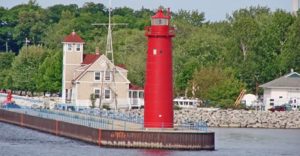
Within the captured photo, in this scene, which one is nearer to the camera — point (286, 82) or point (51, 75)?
point (286, 82)

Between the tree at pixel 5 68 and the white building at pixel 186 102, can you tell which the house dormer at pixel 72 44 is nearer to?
the white building at pixel 186 102

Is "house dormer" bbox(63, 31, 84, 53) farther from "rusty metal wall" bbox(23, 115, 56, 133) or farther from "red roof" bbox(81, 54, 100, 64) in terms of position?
"rusty metal wall" bbox(23, 115, 56, 133)

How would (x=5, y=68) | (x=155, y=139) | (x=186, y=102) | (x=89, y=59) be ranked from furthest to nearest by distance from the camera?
(x=5, y=68)
(x=186, y=102)
(x=89, y=59)
(x=155, y=139)

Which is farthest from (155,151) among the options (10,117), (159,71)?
(10,117)

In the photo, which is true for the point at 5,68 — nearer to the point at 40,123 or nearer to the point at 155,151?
the point at 40,123

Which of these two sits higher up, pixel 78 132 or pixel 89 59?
pixel 89 59

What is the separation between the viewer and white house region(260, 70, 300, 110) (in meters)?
123

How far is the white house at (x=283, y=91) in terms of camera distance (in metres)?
123

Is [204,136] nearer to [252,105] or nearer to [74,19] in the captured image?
[252,105]

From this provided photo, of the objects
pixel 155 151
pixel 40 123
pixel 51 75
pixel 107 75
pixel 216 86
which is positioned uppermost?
pixel 51 75

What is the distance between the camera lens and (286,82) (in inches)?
4872

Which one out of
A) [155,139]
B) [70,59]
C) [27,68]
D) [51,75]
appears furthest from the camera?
[27,68]

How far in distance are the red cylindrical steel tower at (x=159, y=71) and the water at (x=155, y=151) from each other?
102 inches

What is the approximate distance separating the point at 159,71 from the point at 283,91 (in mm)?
49581
